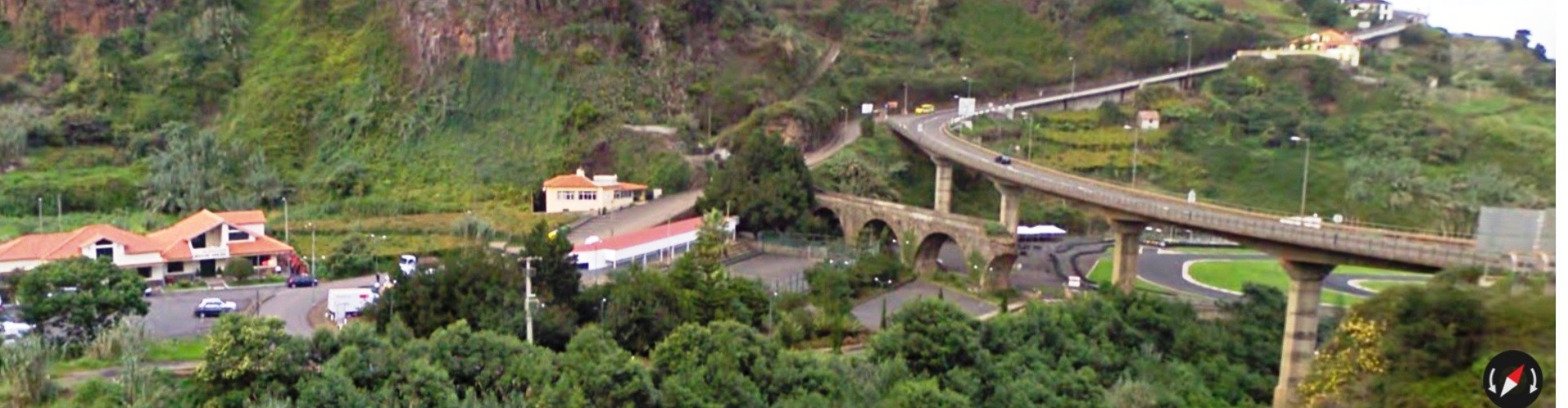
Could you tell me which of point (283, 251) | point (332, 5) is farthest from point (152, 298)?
point (332, 5)

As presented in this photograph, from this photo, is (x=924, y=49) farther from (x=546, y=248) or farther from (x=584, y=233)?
(x=546, y=248)

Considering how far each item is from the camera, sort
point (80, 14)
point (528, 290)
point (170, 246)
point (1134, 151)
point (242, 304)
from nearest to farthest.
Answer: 1. point (528, 290)
2. point (242, 304)
3. point (170, 246)
4. point (1134, 151)
5. point (80, 14)

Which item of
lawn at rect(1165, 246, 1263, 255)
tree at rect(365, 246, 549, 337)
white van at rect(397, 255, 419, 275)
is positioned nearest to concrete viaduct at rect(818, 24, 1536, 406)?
lawn at rect(1165, 246, 1263, 255)

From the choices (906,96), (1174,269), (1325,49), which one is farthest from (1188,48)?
(1174,269)

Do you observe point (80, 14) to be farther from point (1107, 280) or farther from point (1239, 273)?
point (1239, 273)

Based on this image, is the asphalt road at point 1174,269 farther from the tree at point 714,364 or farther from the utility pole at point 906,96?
the utility pole at point 906,96

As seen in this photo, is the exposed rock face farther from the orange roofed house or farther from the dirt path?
the dirt path
